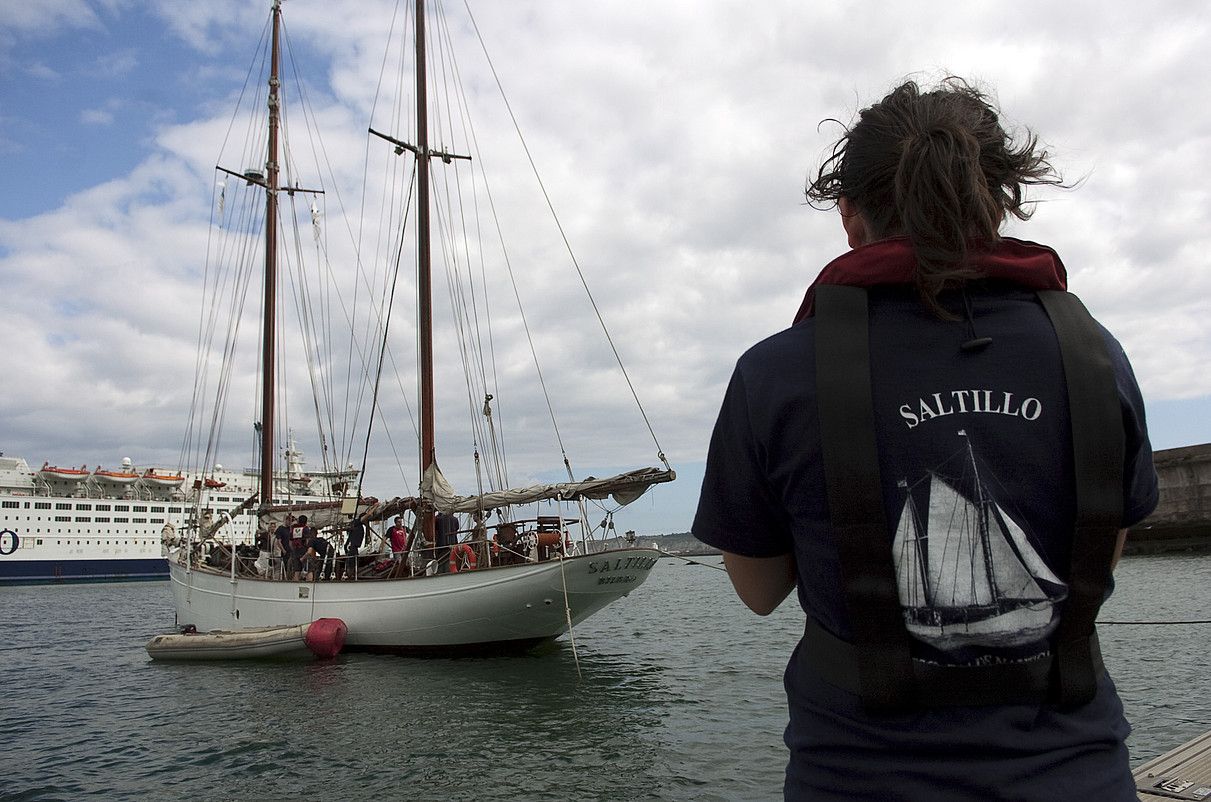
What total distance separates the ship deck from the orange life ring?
15.2m

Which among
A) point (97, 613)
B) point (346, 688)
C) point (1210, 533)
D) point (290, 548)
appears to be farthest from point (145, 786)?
point (1210, 533)

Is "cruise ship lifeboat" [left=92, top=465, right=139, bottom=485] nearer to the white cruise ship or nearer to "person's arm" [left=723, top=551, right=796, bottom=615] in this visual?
the white cruise ship

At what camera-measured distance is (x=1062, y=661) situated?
1.32 meters

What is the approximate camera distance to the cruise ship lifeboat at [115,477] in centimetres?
7956

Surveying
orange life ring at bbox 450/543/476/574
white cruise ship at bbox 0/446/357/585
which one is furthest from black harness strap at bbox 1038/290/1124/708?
white cruise ship at bbox 0/446/357/585

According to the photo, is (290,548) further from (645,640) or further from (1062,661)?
(1062,661)

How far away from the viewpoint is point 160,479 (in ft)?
270

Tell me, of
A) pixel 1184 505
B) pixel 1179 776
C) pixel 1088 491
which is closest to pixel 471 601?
pixel 1179 776

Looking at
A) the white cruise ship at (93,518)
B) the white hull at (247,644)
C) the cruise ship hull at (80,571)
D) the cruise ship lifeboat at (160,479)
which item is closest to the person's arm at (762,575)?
the white hull at (247,644)

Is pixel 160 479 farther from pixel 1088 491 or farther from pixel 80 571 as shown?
pixel 1088 491

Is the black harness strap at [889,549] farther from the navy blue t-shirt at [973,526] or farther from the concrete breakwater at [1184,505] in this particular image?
the concrete breakwater at [1184,505]

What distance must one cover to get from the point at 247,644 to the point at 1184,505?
170 ft

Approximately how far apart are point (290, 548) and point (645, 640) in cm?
1034

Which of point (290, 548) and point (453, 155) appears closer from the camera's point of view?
point (290, 548)
